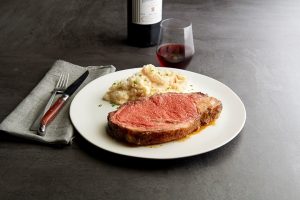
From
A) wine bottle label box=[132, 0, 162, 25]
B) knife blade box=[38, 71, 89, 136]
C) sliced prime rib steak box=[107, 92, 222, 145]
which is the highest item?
wine bottle label box=[132, 0, 162, 25]

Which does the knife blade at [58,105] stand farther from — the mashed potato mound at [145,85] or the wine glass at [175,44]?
the wine glass at [175,44]

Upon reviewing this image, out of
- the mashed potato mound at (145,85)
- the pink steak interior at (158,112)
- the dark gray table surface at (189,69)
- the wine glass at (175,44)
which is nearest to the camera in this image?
the dark gray table surface at (189,69)

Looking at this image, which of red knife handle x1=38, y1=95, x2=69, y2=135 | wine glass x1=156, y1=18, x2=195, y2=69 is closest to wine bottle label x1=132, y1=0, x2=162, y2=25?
wine glass x1=156, y1=18, x2=195, y2=69

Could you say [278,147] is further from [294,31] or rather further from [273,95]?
[294,31]

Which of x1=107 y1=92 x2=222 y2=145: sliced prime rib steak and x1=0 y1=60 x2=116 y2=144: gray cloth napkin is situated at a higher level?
x1=107 y1=92 x2=222 y2=145: sliced prime rib steak

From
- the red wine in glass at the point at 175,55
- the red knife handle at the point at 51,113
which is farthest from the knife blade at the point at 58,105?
the red wine in glass at the point at 175,55

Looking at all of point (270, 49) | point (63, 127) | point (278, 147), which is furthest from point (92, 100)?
point (270, 49)

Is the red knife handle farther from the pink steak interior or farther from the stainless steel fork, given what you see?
the pink steak interior
